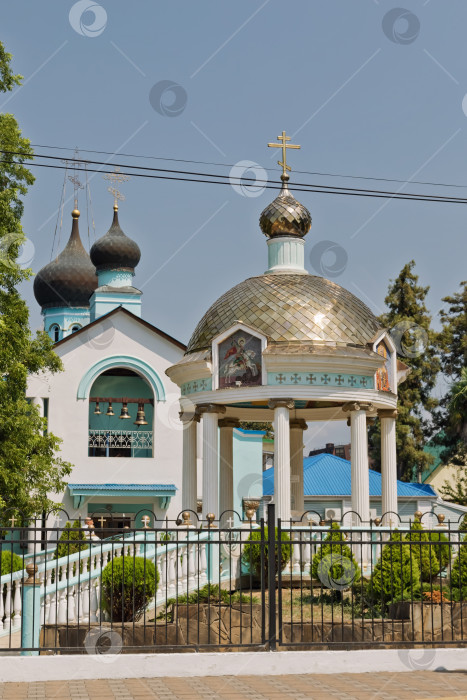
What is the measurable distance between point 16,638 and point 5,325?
7.30 metres

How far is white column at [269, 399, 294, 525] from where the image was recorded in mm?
18203

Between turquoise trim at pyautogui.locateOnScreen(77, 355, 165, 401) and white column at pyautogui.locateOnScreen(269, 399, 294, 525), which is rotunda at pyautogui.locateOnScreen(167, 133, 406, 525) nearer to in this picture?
white column at pyautogui.locateOnScreen(269, 399, 294, 525)

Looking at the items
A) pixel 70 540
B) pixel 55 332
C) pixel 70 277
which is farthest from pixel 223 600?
pixel 55 332

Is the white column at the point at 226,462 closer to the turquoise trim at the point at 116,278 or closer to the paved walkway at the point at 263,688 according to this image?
the paved walkway at the point at 263,688

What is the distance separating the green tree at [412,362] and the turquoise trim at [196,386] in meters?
21.0

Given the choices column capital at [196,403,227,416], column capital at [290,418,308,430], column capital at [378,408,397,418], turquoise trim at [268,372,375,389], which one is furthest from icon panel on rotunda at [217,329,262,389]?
column capital at [290,418,308,430]

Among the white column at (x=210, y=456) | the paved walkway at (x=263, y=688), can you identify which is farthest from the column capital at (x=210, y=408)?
the paved walkway at (x=263, y=688)

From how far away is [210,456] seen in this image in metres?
19.2

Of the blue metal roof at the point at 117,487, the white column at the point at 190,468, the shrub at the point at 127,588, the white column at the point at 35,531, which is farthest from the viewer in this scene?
the blue metal roof at the point at 117,487

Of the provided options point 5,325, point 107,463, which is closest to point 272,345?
point 5,325

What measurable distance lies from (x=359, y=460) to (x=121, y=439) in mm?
14968

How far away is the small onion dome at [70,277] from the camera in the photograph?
43.4 m

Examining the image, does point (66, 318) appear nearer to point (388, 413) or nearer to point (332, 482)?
point (332, 482)

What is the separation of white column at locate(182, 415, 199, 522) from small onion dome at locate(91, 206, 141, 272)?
18.7m
